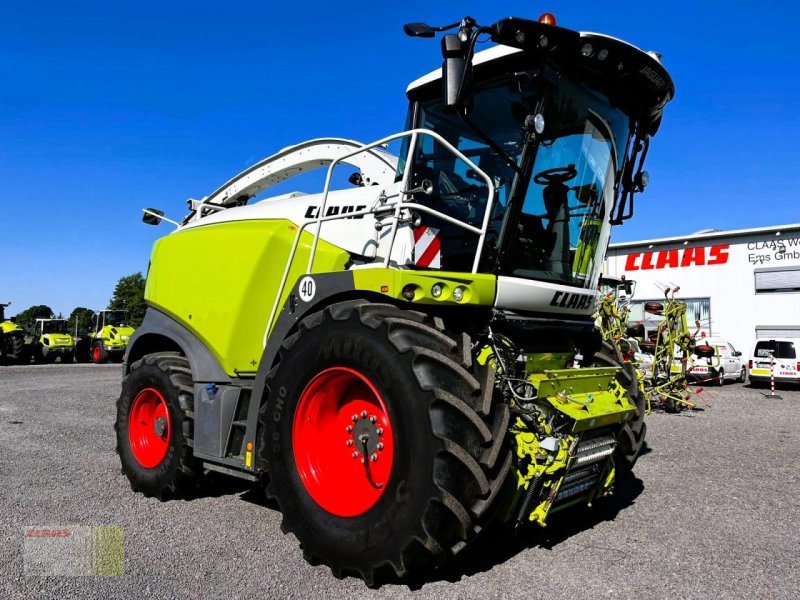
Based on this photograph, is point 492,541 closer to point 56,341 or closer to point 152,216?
point 152,216

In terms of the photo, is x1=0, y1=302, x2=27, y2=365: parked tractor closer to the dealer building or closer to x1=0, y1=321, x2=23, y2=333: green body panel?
x1=0, y1=321, x2=23, y2=333: green body panel

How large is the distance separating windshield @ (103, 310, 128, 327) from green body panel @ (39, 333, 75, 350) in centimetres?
185

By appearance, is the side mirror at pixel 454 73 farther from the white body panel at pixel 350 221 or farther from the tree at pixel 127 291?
the tree at pixel 127 291

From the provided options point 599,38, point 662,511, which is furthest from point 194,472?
point 599,38

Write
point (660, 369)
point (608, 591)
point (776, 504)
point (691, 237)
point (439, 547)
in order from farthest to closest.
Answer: point (691, 237) → point (660, 369) → point (776, 504) → point (608, 591) → point (439, 547)

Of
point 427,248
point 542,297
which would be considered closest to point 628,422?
point 542,297

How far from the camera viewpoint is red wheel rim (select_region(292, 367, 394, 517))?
3.75 metres

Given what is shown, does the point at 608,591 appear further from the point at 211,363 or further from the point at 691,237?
the point at 691,237

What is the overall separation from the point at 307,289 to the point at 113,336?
92.1 feet

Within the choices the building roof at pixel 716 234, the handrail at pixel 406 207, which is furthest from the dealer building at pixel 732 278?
the handrail at pixel 406 207

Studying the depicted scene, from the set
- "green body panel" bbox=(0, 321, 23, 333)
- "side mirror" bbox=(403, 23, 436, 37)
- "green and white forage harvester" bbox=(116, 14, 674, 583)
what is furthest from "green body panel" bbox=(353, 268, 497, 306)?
"green body panel" bbox=(0, 321, 23, 333)

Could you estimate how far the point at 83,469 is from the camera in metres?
6.43

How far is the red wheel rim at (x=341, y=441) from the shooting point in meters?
3.75

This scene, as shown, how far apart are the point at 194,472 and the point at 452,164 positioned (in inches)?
127
